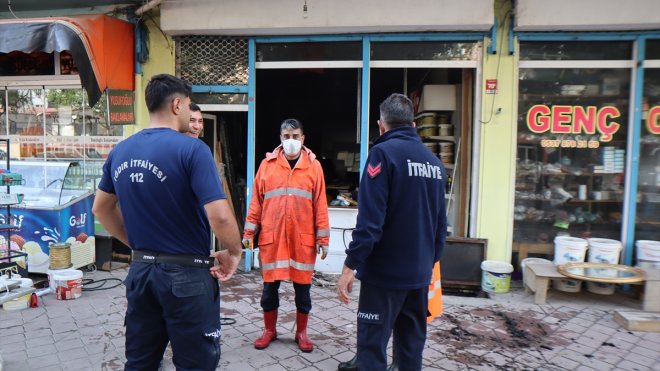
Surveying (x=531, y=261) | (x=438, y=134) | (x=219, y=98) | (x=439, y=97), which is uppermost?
(x=439, y=97)

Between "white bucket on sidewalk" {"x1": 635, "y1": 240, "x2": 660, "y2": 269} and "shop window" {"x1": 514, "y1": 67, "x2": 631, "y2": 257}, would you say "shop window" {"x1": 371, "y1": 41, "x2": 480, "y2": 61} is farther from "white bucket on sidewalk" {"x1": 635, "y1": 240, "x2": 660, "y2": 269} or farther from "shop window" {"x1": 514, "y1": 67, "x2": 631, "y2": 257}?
"white bucket on sidewalk" {"x1": 635, "y1": 240, "x2": 660, "y2": 269}

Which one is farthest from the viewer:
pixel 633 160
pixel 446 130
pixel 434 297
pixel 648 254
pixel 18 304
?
pixel 446 130

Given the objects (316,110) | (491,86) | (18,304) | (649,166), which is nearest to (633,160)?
(649,166)

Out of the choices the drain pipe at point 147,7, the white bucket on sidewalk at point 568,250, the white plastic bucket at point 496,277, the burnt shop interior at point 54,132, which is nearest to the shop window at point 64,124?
the burnt shop interior at point 54,132

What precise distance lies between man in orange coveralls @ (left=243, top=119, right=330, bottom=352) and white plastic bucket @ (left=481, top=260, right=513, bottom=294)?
2.56 meters

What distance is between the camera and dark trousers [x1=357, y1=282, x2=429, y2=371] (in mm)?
2771

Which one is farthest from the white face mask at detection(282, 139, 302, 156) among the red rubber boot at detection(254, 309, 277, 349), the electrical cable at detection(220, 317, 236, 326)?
the electrical cable at detection(220, 317, 236, 326)

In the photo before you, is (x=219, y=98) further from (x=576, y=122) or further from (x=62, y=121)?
(x=576, y=122)

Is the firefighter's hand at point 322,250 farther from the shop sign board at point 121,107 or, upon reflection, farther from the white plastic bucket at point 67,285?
the shop sign board at point 121,107

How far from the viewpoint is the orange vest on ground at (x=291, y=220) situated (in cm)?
388

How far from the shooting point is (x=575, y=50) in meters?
5.79

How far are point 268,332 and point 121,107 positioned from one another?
377 centimetres

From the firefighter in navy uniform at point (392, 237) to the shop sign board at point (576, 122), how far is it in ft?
12.0

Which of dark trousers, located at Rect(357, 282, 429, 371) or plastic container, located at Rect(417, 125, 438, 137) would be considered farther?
plastic container, located at Rect(417, 125, 438, 137)
